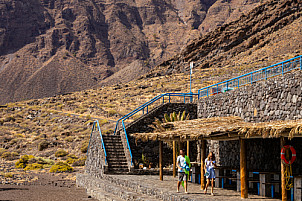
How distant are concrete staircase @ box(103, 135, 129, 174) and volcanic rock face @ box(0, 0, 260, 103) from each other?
8666cm

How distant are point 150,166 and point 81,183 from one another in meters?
3.89

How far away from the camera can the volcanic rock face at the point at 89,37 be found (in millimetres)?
113562

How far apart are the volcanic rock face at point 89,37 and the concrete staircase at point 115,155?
8666 cm

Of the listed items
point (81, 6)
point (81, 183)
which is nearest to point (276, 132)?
point (81, 183)

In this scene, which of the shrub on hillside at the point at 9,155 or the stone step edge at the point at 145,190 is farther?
the shrub on hillside at the point at 9,155

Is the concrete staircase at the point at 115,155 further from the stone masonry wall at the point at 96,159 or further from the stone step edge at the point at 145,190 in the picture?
the stone step edge at the point at 145,190

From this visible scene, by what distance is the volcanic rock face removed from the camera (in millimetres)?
113562

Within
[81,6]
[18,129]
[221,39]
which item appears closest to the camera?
[18,129]

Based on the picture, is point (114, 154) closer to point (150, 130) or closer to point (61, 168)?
point (150, 130)

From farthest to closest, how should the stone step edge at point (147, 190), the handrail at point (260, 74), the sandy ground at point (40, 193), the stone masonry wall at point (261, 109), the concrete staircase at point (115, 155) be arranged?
the concrete staircase at point (115, 155)
the sandy ground at point (40, 193)
the handrail at point (260, 74)
the stone masonry wall at point (261, 109)
the stone step edge at point (147, 190)

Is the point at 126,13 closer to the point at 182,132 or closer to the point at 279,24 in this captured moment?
the point at 279,24

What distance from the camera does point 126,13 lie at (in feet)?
515

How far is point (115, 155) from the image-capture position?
64.1ft

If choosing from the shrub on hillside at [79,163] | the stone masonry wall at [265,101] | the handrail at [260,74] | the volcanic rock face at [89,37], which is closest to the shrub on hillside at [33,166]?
the shrub on hillside at [79,163]
